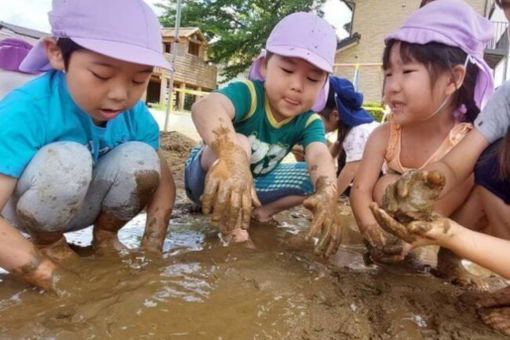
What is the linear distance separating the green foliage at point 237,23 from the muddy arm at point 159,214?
19.6 meters

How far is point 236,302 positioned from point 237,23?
2234 cm

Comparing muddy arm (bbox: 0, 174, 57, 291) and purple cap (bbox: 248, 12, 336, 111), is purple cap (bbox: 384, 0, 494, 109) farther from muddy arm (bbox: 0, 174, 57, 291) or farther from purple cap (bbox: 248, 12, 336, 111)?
muddy arm (bbox: 0, 174, 57, 291)

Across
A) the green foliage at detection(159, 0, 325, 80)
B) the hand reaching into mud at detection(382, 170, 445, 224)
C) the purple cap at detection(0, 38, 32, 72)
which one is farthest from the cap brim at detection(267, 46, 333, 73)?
the green foliage at detection(159, 0, 325, 80)

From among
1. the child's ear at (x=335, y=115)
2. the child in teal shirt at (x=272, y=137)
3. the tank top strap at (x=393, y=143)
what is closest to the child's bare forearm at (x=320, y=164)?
the child in teal shirt at (x=272, y=137)

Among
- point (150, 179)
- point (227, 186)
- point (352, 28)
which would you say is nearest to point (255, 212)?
point (150, 179)

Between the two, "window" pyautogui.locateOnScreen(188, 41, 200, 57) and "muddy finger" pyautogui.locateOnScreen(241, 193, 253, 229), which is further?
"window" pyautogui.locateOnScreen(188, 41, 200, 57)

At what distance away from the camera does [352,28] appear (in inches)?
648

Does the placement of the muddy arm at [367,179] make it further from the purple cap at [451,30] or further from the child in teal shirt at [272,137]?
the purple cap at [451,30]

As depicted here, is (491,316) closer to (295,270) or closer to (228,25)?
(295,270)

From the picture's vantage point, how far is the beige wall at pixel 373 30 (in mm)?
15531

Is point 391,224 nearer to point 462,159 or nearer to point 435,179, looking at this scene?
point 435,179

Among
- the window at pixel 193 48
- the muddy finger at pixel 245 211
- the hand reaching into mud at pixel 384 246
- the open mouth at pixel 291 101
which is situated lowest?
the hand reaching into mud at pixel 384 246

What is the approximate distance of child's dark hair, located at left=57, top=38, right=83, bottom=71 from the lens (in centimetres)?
152

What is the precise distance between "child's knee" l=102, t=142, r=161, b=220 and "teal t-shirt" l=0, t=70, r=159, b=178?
0.11 meters
